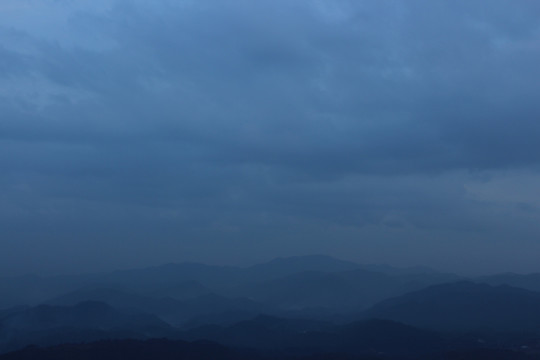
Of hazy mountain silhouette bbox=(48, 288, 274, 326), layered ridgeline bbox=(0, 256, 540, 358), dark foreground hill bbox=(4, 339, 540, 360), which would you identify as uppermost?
hazy mountain silhouette bbox=(48, 288, 274, 326)

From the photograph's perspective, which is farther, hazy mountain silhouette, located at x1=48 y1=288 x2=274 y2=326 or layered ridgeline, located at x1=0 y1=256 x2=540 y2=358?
hazy mountain silhouette, located at x1=48 y1=288 x2=274 y2=326

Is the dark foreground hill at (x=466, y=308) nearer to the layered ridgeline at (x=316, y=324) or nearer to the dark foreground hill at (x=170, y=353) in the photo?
the layered ridgeline at (x=316, y=324)

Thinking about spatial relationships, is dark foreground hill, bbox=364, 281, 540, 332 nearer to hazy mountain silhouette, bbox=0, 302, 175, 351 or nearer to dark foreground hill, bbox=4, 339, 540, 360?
dark foreground hill, bbox=4, 339, 540, 360

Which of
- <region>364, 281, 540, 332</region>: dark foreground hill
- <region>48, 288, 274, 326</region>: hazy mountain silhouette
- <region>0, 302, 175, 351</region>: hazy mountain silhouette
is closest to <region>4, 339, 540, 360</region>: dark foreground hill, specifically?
<region>0, 302, 175, 351</region>: hazy mountain silhouette

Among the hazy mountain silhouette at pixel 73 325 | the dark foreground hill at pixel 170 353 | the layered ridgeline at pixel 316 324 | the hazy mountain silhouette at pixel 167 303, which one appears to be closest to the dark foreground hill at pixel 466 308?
the layered ridgeline at pixel 316 324

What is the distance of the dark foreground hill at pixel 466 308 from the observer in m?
128

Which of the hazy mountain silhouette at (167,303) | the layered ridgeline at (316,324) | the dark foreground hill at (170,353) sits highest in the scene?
the hazy mountain silhouette at (167,303)

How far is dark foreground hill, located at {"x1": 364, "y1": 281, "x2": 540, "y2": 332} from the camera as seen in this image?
422ft

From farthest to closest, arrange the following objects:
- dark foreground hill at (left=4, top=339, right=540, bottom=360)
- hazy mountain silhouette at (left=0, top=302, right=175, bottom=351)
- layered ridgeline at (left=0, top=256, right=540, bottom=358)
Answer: hazy mountain silhouette at (left=0, top=302, right=175, bottom=351) < layered ridgeline at (left=0, top=256, right=540, bottom=358) < dark foreground hill at (left=4, top=339, right=540, bottom=360)

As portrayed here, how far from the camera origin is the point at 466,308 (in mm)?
143750

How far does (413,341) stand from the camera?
95.5 m

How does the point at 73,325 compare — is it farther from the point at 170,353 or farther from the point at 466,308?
the point at 466,308

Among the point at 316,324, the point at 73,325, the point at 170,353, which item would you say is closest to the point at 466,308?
the point at 316,324

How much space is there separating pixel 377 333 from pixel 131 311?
77.2 metres
